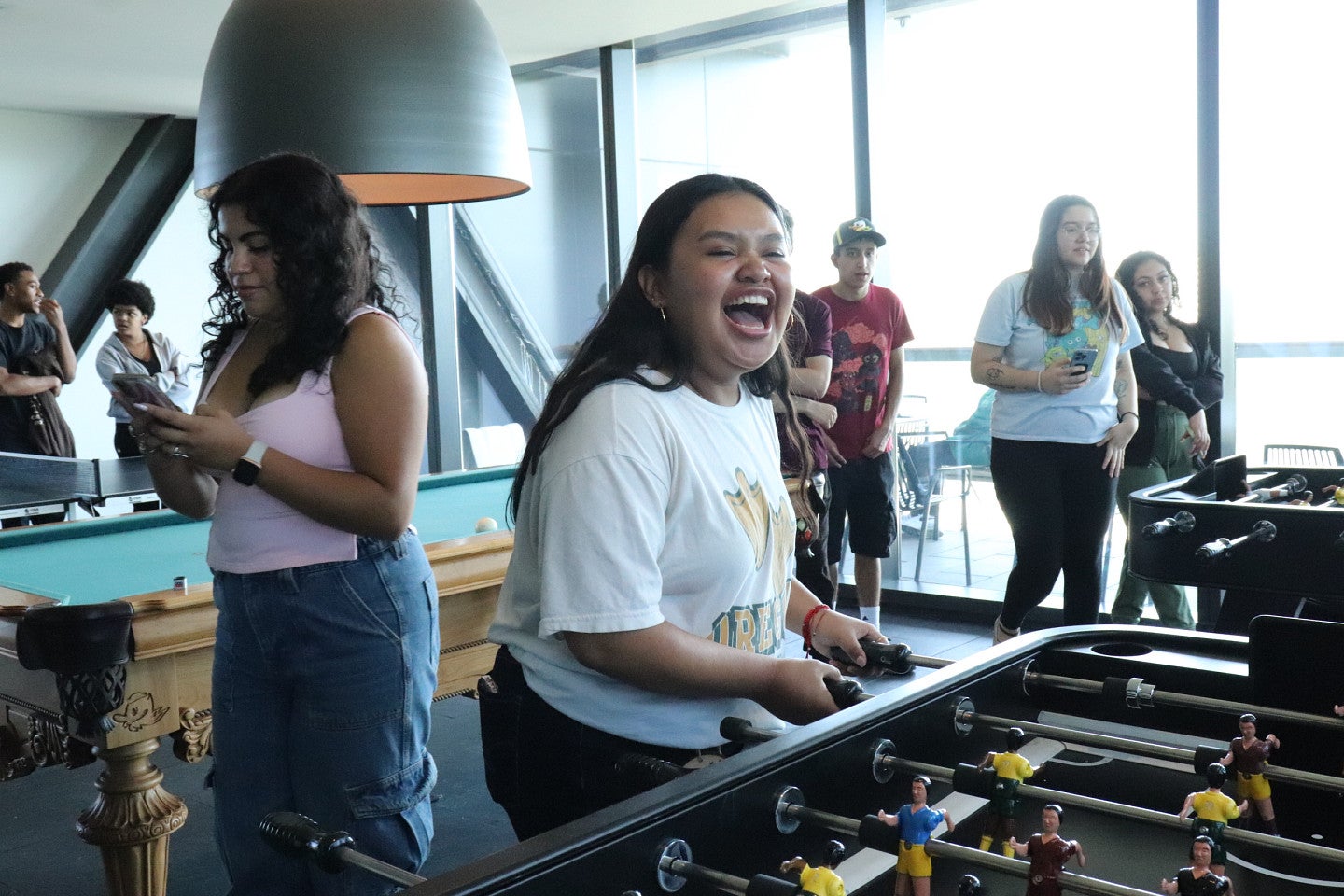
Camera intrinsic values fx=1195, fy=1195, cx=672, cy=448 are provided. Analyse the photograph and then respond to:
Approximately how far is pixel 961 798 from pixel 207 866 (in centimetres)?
202

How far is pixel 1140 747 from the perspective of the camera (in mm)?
1188

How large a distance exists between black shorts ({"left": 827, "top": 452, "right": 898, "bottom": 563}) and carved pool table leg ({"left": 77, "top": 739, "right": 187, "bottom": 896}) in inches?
101

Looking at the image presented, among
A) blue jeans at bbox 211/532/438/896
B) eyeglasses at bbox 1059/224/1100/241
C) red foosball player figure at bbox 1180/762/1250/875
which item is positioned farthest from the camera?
eyeglasses at bbox 1059/224/1100/241

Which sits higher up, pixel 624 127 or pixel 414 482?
pixel 624 127

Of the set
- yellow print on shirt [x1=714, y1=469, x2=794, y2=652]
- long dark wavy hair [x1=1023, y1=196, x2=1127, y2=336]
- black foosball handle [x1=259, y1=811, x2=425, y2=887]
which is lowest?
black foosball handle [x1=259, y1=811, x2=425, y2=887]

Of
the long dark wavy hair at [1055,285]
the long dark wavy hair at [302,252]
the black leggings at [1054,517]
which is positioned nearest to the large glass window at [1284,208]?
the long dark wavy hair at [1055,285]

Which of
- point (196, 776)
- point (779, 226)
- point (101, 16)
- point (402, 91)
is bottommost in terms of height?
point (196, 776)

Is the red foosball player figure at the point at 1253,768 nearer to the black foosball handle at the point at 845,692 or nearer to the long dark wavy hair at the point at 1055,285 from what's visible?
the black foosball handle at the point at 845,692

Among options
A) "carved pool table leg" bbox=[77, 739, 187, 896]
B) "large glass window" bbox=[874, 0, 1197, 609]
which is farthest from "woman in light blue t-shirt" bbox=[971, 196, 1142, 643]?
"carved pool table leg" bbox=[77, 739, 187, 896]

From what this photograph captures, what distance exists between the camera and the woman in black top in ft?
12.7

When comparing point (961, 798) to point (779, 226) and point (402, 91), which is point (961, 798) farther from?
point (402, 91)

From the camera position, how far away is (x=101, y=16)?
4887 millimetres

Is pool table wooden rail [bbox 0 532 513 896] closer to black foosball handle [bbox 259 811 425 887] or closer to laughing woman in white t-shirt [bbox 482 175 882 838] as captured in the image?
laughing woman in white t-shirt [bbox 482 175 882 838]

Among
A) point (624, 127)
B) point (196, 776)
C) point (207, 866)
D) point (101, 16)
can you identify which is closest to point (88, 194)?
point (101, 16)
